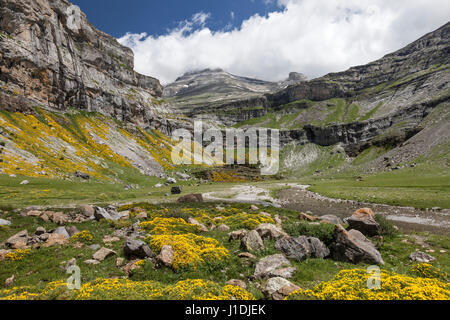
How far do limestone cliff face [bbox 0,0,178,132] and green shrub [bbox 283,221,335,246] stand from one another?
99.0 m

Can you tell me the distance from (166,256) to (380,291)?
11.6 metres

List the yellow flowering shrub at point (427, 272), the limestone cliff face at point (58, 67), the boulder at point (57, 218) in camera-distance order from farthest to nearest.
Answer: the limestone cliff face at point (58, 67)
the boulder at point (57, 218)
the yellow flowering shrub at point (427, 272)

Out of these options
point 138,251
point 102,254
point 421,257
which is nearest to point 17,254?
point 102,254

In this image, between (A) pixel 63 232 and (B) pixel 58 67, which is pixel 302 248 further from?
(B) pixel 58 67

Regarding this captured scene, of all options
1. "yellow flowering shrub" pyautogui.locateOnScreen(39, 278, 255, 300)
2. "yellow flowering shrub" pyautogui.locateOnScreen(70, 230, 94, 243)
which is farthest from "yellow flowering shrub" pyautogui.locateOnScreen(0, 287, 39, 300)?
"yellow flowering shrub" pyautogui.locateOnScreen(70, 230, 94, 243)

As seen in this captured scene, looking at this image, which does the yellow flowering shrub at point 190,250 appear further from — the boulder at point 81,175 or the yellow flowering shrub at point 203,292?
the boulder at point 81,175

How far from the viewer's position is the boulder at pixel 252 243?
16953 mm

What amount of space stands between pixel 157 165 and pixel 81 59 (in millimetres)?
83866

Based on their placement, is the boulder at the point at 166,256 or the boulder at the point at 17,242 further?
the boulder at the point at 17,242

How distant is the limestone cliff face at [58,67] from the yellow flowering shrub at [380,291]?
103475 mm

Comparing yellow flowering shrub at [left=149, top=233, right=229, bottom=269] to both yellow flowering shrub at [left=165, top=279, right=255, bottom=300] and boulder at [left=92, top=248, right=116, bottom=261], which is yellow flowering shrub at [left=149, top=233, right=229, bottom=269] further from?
yellow flowering shrub at [left=165, top=279, right=255, bottom=300]

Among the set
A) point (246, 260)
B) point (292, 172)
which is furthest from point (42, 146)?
point (292, 172)

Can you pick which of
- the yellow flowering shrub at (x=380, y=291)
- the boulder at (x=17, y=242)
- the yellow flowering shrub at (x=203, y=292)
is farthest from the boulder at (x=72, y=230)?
the yellow flowering shrub at (x=380, y=291)

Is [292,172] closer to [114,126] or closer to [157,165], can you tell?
[157,165]
